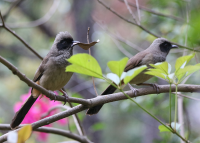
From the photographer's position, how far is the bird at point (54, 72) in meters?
3.23

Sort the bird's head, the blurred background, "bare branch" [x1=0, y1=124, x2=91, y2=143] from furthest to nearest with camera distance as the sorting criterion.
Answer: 1. the blurred background
2. the bird's head
3. "bare branch" [x1=0, y1=124, x2=91, y2=143]

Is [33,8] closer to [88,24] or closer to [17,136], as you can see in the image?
[88,24]

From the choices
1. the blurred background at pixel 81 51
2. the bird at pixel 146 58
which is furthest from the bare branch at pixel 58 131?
the blurred background at pixel 81 51

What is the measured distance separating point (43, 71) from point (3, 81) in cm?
747

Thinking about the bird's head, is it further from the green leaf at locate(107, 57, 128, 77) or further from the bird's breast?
the green leaf at locate(107, 57, 128, 77)

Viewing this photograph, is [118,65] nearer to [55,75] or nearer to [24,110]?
[55,75]

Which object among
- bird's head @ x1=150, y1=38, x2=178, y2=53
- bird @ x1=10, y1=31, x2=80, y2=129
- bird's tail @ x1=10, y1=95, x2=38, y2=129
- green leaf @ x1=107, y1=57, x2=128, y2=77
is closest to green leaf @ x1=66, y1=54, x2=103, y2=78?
green leaf @ x1=107, y1=57, x2=128, y2=77

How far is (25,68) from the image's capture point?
976cm

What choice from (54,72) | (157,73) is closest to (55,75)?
(54,72)

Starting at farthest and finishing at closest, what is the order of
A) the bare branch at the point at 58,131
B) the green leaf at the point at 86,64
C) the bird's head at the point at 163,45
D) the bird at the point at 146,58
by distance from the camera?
the bird's head at the point at 163,45
the bird at the point at 146,58
the bare branch at the point at 58,131
the green leaf at the point at 86,64

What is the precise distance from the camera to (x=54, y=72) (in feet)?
10.8

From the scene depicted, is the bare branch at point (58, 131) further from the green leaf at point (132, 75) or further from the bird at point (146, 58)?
the green leaf at point (132, 75)

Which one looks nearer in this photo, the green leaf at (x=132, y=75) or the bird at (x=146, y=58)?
the green leaf at (x=132, y=75)

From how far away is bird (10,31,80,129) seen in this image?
10.6 ft
